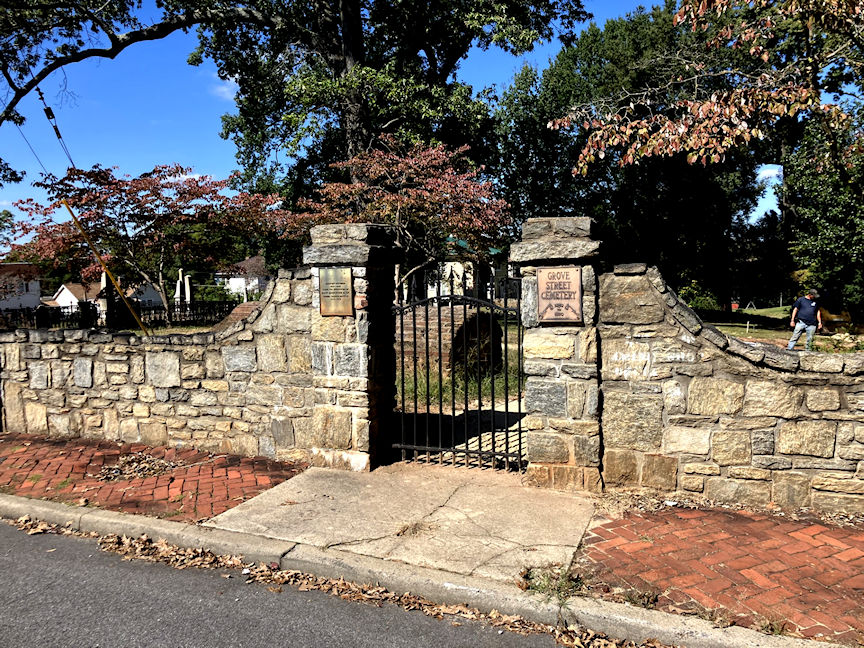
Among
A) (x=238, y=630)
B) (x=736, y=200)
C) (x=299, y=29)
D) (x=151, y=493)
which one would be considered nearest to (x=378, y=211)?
(x=299, y=29)

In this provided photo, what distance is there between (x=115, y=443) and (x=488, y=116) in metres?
12.8

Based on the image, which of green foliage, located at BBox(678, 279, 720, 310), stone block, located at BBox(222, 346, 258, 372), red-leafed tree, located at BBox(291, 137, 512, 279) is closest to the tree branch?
red-leafed tree, located at BBox(291, 137, 512, 279)

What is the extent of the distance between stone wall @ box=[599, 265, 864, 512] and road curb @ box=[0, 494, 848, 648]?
5.70 ft

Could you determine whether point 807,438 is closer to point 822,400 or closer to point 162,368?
point 822,400

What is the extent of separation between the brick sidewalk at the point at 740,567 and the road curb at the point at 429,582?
143 mm

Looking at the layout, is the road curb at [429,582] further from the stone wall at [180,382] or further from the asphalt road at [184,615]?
the stone wall at [180,382]

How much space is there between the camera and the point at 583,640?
10.1ft

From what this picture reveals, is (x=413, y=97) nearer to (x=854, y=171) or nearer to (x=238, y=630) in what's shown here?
(x=854, y=171)

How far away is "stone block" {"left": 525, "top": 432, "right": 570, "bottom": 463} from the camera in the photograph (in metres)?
4.92

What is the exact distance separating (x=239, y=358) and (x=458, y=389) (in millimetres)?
3831

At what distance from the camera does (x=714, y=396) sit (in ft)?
14.8

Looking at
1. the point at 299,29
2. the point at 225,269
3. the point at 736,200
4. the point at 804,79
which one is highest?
the point at 299,29

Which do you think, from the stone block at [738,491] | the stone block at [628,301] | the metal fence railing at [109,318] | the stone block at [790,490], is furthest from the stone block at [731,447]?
the metal fence railing at [109,318]

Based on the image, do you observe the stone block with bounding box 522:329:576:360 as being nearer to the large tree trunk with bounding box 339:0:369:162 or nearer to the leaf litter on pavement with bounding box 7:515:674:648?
the leaf litter on pavement with bounding box 7:515:674:648
